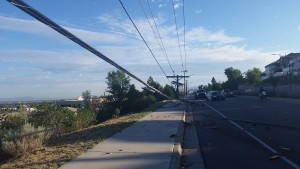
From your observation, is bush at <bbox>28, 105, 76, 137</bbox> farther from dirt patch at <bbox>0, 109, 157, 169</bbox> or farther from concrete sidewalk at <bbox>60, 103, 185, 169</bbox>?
concrete sidewalk at <bbox>60, 103, 185, 169</bbox>

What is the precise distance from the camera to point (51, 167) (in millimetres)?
10023

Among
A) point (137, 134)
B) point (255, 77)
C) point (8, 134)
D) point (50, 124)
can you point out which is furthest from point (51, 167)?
point (255, 77)

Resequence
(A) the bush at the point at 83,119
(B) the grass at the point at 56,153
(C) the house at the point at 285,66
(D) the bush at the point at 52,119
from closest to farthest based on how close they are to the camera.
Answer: (B) the grass at the point at 56,153 < (D) the bush at the point at 52,119 < (A) the bush at the point at 83,119 < (C) the house at the point at 285,66

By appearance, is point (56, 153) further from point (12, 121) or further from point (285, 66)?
point (285, 66)

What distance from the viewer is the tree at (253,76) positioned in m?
134

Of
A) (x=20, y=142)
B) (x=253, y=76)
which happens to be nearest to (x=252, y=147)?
(x=20, y=142)

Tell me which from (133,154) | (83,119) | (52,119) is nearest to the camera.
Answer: (133,154)

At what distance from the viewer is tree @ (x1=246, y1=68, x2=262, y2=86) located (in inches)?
5256

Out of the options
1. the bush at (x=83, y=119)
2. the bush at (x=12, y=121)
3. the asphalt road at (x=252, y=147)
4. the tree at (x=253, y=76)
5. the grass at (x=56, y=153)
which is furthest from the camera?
the tree at (x=253, y=76)

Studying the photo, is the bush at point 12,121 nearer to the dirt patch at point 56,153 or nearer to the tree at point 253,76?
the dirt patch at point 56,153

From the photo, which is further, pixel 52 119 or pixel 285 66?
pixel 285 66

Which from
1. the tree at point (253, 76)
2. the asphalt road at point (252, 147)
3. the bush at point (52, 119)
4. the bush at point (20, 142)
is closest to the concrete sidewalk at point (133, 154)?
the asphalt road at point (252, 147)

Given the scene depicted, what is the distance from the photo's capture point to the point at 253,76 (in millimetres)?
134750

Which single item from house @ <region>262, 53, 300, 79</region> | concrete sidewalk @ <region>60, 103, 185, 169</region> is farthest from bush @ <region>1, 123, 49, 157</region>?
house @ <region>262, 53, 300, 79</region>
